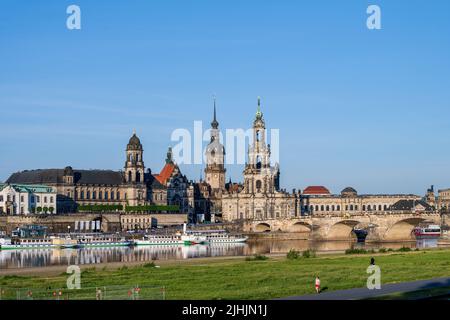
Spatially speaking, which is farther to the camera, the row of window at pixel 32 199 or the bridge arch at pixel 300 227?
the row of window at pixel 32 199

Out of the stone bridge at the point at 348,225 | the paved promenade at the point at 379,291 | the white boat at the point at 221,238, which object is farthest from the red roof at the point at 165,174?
the paved promenade at the point at 379,291

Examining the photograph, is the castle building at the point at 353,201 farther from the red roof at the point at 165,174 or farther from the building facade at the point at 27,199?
the building facade at the point at 27,199

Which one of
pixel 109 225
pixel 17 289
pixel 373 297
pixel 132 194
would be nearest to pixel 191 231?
pixel 109 225

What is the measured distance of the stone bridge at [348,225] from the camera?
101 metres

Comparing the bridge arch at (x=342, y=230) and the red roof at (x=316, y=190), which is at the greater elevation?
the red roof at (x=316, y=190)

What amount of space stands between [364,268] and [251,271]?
6.43 meters

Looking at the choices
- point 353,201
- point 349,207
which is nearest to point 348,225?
point 349,207

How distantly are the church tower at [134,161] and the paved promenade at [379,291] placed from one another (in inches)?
4181

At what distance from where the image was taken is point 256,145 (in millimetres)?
148250

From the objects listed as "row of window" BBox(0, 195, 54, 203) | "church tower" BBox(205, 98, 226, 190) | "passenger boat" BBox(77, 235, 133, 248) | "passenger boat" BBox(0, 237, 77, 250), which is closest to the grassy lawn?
"passenger boat" BBox(0, 237, 77, 250)

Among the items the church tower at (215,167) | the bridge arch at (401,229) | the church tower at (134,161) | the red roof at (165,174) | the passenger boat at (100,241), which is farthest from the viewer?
the church tower at (215,167)

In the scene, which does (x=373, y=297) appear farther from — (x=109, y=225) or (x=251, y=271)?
(x=109, y=225)

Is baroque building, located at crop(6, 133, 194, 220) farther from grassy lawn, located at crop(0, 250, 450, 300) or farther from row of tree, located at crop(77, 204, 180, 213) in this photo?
grassy lawn, located at crop(0, 250, 450, 300)
